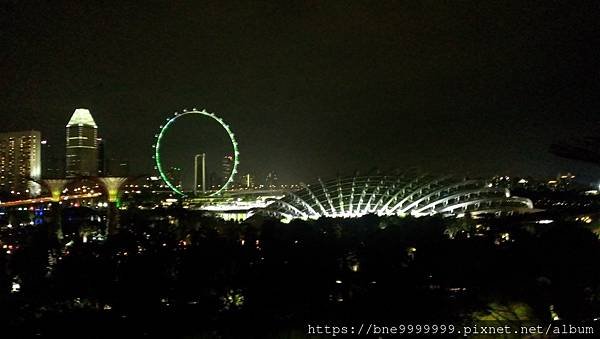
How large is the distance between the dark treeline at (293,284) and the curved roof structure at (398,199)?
16317 millimetres

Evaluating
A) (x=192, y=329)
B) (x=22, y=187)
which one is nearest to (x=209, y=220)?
(x=192, y=329)

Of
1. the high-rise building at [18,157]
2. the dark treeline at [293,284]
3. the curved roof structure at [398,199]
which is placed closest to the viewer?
the dark treeline at [293,284]

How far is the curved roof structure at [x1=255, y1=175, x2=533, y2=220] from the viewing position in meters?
49.7

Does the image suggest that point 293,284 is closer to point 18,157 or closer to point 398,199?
point 398,199

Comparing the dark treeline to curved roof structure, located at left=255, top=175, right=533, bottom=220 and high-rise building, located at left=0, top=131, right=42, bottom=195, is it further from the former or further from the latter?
high-rise building, located at left=0, top=131, right=42, bottom=195

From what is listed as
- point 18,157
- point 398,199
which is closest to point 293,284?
point 398,199

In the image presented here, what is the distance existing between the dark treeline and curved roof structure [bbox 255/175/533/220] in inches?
642

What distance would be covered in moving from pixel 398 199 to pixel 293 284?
28.4 m

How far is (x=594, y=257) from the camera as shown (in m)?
23.3

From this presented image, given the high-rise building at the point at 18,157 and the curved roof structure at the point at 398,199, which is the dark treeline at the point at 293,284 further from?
the high-rise building at the point at 18,157

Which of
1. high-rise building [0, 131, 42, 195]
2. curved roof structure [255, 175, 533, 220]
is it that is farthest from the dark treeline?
high-rise building [0, 131, 42, 195]

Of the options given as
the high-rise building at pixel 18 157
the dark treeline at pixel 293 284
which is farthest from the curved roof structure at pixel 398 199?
the high-rise building at pixel 18 157

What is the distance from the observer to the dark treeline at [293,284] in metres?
19.3

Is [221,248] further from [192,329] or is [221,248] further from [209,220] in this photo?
[209,220]
